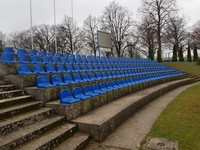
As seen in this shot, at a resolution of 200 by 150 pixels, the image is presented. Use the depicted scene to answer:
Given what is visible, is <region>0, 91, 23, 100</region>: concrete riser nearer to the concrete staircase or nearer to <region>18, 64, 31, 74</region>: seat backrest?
the concrete staircase

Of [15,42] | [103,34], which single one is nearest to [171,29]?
[103,34]

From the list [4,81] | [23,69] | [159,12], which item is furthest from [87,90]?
[159,12]

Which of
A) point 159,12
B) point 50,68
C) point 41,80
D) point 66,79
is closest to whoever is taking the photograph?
point 41,80

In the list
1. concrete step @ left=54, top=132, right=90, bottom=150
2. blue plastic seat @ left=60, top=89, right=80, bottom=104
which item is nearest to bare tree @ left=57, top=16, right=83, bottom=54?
blue plastic seat @ left=60, top=89, right=80, bottom=104

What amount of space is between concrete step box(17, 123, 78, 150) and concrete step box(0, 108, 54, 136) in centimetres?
44

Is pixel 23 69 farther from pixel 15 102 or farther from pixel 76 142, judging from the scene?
pixel 76 142

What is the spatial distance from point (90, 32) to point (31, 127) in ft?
120

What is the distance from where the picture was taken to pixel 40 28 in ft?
142

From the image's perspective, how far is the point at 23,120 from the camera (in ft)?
12.3

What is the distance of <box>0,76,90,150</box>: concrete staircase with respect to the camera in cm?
329

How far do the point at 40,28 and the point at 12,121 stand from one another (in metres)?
42.6

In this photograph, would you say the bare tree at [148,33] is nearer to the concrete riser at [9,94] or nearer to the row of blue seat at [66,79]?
the row of blue seat at [66,79]

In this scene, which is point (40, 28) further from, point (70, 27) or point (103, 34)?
point (103, 34)

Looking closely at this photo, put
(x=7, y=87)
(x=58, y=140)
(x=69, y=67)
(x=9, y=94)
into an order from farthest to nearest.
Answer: (x=69, y=67)
(x=7, y=87)
(x=9, y=94)
(x=58, y=140)
